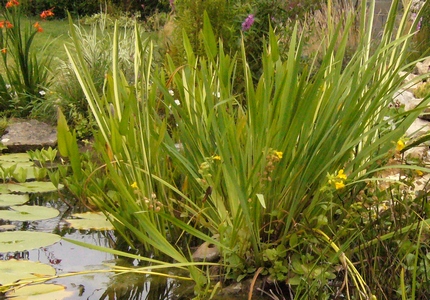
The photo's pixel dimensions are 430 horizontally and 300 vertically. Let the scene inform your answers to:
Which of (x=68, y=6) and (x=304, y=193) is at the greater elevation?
(x=304, y=193)

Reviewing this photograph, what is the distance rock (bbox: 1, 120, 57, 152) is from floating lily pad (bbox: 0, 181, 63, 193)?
118cm

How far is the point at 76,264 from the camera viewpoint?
2945 mm

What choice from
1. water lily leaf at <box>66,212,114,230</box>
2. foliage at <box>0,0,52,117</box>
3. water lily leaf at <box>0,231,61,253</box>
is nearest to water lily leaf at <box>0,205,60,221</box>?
water lily leaf at <box>66,212,114,230</box>

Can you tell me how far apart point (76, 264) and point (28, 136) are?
278 cm

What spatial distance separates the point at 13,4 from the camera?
5703mm

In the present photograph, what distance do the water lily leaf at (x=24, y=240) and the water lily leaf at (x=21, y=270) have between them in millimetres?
138

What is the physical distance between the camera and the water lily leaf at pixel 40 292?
2.55 m

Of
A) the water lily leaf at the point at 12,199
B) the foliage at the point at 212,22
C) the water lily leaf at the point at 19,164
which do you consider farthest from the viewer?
the foliage at the point at 212,22

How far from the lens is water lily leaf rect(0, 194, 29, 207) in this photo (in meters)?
3.83

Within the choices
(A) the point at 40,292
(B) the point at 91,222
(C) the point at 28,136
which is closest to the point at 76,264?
(A) the point at 40,292

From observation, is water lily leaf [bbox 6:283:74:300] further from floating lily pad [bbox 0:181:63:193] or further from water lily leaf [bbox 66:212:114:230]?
floating lily pad [bbox 0:181:63:193]

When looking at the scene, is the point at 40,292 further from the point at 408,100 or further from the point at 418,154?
the point at 408,100

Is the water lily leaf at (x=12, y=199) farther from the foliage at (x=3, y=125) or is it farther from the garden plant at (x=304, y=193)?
the foliage at (x=3, y=125)

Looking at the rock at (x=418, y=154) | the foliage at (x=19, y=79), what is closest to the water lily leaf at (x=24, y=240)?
the rock at (x=418, y=154)
